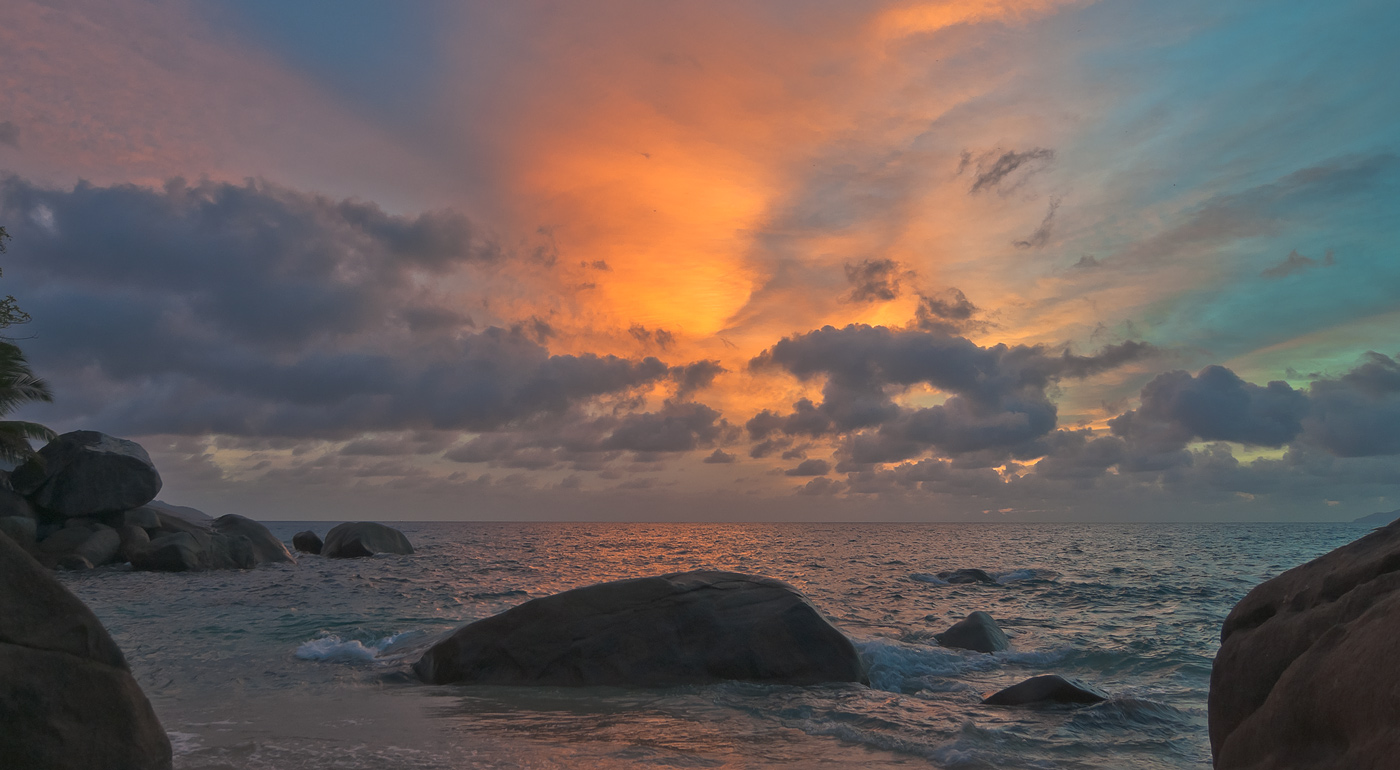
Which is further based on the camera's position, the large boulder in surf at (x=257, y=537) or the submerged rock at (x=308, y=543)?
the submerged rock at (x=308, y=543)

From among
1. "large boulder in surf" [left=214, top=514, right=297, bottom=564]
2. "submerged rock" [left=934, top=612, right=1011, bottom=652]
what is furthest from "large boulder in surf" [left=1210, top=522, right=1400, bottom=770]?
"large boulder in surf" [left=214, top=514, right=297, bottom=564]

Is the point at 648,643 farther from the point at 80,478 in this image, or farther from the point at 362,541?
the point at 362,541

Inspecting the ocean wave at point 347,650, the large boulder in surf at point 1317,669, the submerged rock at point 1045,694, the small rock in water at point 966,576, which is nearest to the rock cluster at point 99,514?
the ocean wave at point 347,650

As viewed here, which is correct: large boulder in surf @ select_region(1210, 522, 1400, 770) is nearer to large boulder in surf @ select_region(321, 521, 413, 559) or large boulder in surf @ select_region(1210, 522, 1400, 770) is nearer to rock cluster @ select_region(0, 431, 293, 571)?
rock cluster @ select_region(0, 431, 293, 571)

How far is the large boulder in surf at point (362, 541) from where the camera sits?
1863 inches

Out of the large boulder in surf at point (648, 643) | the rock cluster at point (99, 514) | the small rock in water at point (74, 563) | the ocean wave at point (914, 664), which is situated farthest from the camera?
the rock cluster at point (99, 514)

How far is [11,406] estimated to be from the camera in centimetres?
3234

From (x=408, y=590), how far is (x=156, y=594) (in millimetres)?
7553

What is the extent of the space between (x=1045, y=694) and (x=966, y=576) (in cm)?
2597

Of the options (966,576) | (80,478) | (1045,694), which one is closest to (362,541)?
(80,478)

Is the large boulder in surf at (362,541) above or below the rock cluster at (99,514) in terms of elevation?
below

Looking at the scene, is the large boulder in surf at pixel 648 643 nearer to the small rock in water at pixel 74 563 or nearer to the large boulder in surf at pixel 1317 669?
the large boulder in surf at pixel 1317 669

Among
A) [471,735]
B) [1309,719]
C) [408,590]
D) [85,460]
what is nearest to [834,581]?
[408,590]

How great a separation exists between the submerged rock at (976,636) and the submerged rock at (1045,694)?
4609mm
